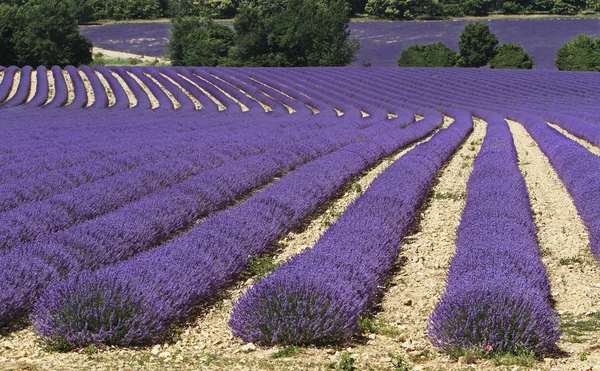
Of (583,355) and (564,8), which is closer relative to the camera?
(583,355)

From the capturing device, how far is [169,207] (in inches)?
307

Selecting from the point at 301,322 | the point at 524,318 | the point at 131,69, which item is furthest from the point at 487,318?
the point at 131,69

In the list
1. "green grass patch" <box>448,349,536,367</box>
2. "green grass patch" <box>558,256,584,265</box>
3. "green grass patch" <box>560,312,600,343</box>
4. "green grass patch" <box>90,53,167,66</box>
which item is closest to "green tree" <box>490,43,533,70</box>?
"green grass patch" <box>90,53,167,66</box>

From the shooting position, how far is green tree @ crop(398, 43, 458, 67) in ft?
163

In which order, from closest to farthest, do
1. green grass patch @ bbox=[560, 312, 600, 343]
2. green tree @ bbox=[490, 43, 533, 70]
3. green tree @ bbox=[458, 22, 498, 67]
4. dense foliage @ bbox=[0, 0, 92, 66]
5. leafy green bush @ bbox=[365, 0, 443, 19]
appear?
1. green grass patch @ bbox=[560, 312, 600, 343]
2. dense foliage @ bbox=[0, 0, 92, 66]
3. green tree @ bbox=[490, 43, 533, 70]
4. green tree @ bbox=[458, 22, 498, 67]
5. leafy green bush @ bbox=[365, 0, 443, 19]

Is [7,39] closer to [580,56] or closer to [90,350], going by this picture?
[580,56]

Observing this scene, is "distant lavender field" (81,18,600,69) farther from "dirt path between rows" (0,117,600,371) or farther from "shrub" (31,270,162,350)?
"shrub" (31,270,162,350)

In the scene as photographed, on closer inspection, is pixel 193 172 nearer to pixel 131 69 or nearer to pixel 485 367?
pixel 485 367

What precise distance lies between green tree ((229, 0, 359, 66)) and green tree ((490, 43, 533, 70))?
1028 centimetres

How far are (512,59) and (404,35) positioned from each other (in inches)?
733

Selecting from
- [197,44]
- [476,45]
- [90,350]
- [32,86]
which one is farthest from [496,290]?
[197,44]

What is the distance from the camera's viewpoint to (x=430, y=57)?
165 feet

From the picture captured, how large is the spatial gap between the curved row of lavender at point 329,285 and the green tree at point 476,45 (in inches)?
1754

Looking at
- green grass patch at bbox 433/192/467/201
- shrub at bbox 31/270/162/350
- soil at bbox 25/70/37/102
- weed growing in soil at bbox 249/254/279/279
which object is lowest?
soil at bbox 25/70/37/102
